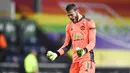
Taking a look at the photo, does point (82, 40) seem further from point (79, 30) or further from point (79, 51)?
point (79, 51)

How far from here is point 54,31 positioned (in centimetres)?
2091

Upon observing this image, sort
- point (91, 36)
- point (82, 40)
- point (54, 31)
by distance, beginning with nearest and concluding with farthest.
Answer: point (91, 36), point (82, 40), point (54, 31)

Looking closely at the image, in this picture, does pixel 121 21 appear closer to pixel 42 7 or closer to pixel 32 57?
pixel 42 7

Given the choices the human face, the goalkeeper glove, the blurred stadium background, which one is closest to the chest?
the human face

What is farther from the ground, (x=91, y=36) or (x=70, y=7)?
(x=70, y=7)

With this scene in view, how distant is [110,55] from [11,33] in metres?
3.82

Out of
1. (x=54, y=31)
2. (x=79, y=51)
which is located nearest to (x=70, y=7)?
(x=79, y=51)

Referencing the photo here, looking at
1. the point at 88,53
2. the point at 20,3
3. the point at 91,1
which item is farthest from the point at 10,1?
the point at 88,53

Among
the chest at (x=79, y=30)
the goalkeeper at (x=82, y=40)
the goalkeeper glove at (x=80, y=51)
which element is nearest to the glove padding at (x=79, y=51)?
the goalkeeper glove at (x=80, y=51)

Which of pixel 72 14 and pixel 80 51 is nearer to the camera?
pixel 80 51

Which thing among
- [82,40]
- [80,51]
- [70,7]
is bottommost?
[80,51]

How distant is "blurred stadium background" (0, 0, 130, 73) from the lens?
19.8m

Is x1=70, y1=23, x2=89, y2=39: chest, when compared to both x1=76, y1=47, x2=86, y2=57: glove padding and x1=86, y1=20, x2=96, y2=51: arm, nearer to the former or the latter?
x1=86, y1=20, x2=96, y2=51: arm

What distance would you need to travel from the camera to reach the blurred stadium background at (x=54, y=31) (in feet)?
65.1
